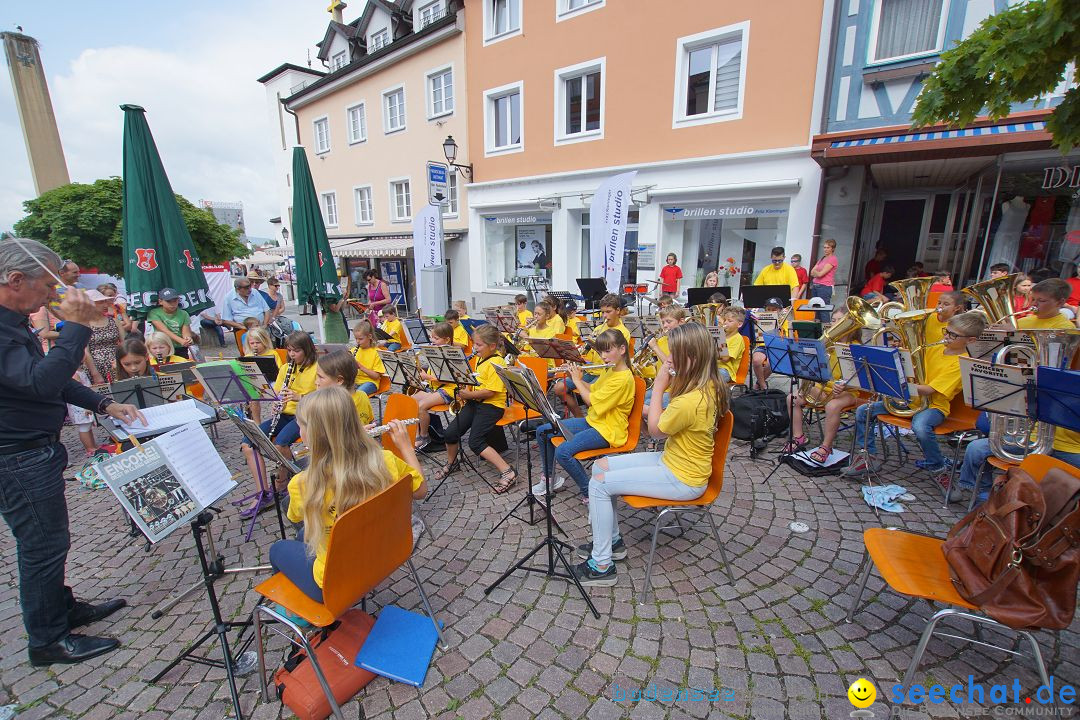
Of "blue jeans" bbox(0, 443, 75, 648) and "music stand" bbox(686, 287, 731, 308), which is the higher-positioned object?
"music stand" bbox(686, 287, 731, 308)

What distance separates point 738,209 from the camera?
10.5 m

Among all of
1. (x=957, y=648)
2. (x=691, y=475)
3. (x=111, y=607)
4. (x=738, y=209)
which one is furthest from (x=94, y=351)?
(x=738, y=209)

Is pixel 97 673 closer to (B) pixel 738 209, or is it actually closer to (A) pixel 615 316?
(A) pixel 615 316

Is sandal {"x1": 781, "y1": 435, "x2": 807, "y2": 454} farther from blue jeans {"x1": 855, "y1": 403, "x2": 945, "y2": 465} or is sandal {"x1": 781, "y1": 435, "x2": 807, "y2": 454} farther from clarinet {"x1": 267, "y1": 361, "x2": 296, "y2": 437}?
clarinet {"x1": 267, "y1": 361, "x2": 296, "y2": 437}

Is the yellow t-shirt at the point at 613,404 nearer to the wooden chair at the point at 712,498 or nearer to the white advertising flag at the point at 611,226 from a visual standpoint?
the wooden chair at the point at 712,498

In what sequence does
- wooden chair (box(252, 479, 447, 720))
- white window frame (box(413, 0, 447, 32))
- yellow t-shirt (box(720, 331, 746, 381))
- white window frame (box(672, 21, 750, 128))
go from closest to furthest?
wooden chair (box(252, 479, 447, 720)) < yellow t-shirt (box(720, 331, 746, 381)) < white window frame (box(672, 21, 750, 128)) < white window frame (box(413, 0, 447, 32))

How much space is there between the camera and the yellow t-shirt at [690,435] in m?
2.83

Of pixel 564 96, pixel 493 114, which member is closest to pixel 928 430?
pixel 564 96

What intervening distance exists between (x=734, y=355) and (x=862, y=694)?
3590 mm

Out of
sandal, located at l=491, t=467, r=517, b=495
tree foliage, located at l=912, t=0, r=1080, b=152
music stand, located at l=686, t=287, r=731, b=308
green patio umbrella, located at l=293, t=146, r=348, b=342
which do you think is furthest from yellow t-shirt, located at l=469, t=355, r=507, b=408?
green patio umbrella, located at l=293, t=146, r=348, b=342

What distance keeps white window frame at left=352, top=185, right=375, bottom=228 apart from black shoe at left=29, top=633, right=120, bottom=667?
19.0 meters

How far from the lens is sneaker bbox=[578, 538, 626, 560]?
10.7 ft

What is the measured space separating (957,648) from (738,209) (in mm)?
9744

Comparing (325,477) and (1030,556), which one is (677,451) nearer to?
(1030,556)
